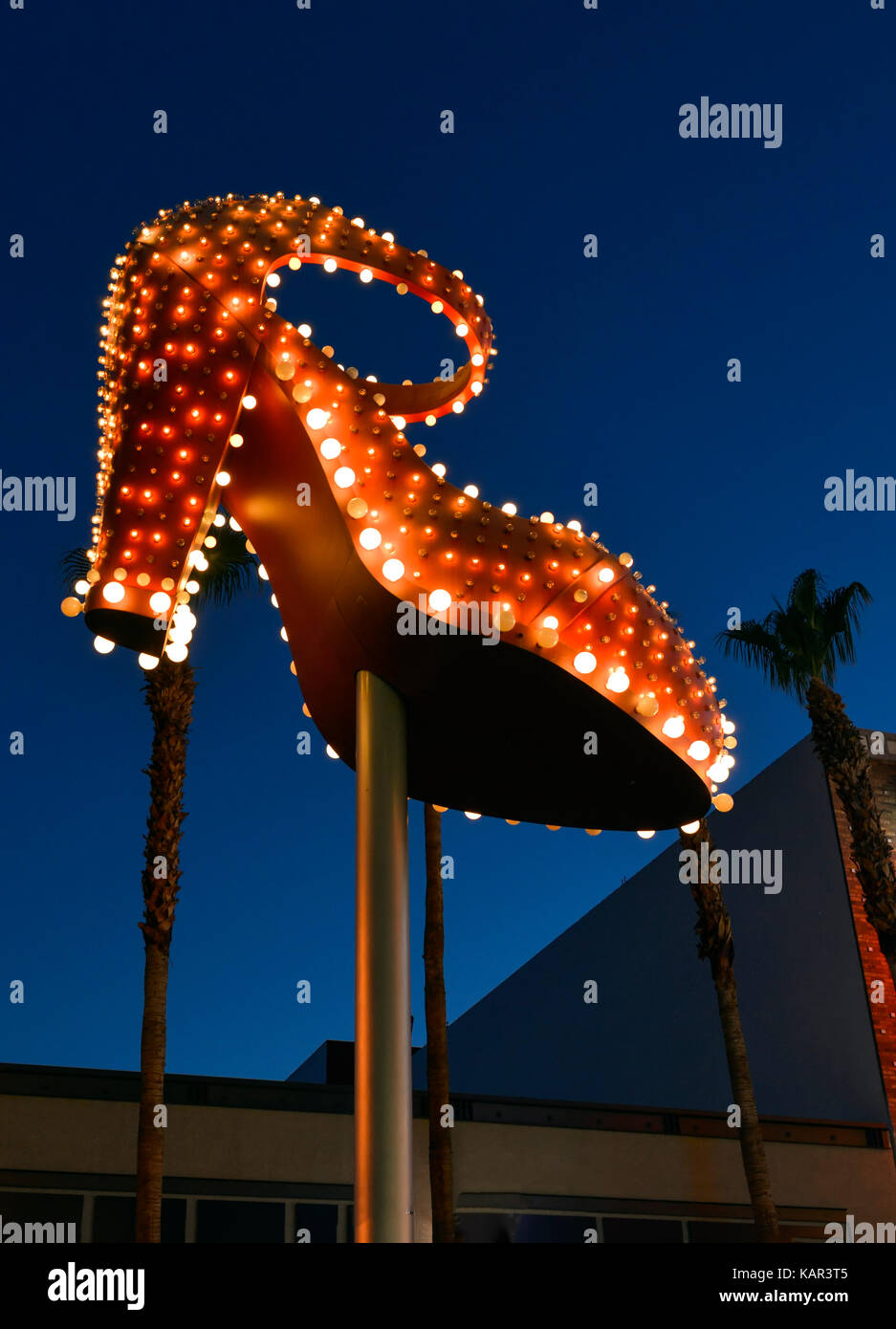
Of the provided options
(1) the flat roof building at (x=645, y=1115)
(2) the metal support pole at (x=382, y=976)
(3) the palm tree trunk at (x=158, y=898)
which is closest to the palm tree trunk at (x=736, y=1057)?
Answer: (1) the flat roof building at (x=645, y=1115)

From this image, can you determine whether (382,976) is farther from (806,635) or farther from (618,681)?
(806,635)

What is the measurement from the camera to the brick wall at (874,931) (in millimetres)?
19219

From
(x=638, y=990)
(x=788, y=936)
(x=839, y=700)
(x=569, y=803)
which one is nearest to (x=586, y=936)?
(x=638, y=990)

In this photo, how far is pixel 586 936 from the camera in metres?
29.5

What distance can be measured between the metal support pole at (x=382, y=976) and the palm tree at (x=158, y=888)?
22.0 feet

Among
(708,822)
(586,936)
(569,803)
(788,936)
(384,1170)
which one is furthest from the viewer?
(586,936)

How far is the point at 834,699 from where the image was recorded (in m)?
19.7

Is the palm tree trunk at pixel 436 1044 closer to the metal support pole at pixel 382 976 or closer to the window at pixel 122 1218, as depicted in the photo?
the window at pixel 122 1218

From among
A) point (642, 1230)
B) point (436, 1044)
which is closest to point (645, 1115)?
point (642, 1230)

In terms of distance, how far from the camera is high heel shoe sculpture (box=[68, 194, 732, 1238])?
5.54m

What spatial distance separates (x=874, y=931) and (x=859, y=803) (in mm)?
2447

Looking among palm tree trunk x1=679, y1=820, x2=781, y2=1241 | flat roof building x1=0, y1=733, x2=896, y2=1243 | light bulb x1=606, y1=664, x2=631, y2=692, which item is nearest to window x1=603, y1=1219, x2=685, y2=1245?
flat roof building x1=0, y1=733, x2=896, y2=1243
